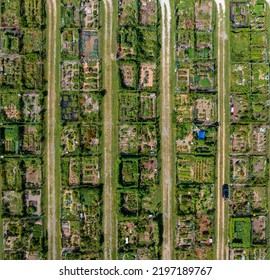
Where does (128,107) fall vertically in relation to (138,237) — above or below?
above

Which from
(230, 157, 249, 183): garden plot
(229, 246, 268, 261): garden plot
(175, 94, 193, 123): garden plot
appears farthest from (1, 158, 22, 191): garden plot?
(229, 246, 268, 261): garden plot

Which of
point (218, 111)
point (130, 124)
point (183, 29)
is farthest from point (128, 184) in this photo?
point (183, 29)

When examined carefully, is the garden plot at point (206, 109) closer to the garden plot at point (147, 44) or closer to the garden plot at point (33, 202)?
the garden plot at point (147, 44)

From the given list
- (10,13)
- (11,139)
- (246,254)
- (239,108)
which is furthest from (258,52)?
(11,139)

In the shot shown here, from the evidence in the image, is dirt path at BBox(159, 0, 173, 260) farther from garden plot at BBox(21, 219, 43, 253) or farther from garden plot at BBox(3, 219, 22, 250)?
garden plot at BBox(3, 219, 22, 250)

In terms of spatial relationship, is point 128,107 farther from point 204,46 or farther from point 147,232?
point 147,232

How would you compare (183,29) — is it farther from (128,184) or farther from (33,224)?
(33,224)

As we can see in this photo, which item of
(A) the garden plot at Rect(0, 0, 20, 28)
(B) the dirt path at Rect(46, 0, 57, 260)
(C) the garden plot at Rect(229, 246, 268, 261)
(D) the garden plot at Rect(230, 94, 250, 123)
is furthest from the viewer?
(C) the garden plot at Rect(229, 246, 268, 261)
